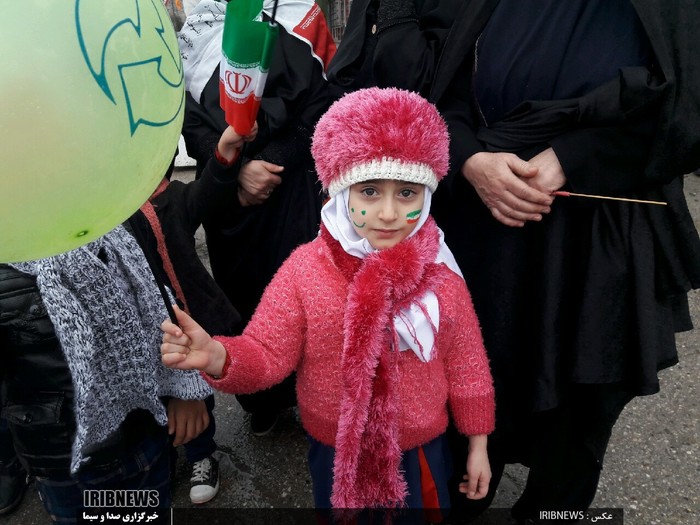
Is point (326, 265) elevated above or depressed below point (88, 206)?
below

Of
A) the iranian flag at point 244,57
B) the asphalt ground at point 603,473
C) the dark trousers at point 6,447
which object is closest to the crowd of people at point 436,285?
the iranian flag at point 244,57

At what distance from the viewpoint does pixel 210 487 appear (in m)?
1.95

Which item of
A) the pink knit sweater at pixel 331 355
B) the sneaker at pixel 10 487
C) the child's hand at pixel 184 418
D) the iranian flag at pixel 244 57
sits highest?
the iranian flag at pixel 244 57

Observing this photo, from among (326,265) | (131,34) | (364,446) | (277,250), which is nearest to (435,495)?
(364,446)

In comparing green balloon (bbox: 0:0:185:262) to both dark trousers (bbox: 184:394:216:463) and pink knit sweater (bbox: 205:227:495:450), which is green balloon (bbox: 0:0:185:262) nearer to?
pink knit sweater (bbox: 205:227:495:450)

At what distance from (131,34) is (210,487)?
168 cm

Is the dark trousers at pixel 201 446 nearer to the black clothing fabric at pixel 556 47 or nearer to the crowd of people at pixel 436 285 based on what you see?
the crowd of people at pixel 436 285

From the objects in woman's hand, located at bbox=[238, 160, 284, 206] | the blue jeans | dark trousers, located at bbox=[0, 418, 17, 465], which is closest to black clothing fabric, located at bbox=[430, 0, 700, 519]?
woman's hand, located at bbox=[238, 160, 284, 206]

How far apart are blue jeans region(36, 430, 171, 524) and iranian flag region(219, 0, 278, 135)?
37.0 inches

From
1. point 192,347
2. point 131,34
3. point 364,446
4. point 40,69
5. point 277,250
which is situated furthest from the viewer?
point 277,250

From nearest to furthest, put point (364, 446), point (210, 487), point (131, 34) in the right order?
point (131, 34) → point (364, 446) → point (210, 487)

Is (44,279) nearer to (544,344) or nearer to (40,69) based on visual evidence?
(40,69)

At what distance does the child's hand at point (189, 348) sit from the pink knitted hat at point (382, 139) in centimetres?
45

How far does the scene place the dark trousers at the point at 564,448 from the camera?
54.9 inches
